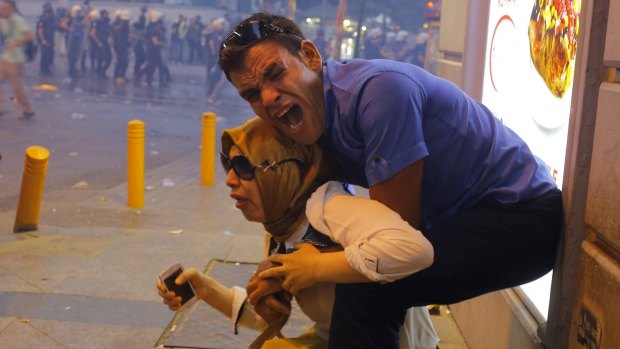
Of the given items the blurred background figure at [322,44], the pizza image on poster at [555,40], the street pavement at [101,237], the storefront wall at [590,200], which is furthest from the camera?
the blurred background figure at [322,44]

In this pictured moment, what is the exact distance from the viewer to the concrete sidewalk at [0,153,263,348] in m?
4.24

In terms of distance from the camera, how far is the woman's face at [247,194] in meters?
2.44

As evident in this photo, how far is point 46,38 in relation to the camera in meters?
26.8

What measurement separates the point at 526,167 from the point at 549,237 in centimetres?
23

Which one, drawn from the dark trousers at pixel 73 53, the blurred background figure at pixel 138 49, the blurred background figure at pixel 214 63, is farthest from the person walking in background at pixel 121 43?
the blurred background figure at pixel 214 63

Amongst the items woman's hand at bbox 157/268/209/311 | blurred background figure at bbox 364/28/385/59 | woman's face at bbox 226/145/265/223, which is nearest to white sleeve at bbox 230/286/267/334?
woman's hand at bbox 157/268/209/311

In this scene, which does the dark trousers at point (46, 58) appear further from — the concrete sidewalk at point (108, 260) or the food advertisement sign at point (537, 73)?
the food advertisement sign at point (537, 73)

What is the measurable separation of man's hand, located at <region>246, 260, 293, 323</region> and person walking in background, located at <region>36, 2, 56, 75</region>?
2606 cm

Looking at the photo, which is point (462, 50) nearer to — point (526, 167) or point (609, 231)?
point (526, 167)

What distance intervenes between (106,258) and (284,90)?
3508 mm

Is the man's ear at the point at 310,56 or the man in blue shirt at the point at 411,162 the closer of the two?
the man in blue shirt at the point at 411,162

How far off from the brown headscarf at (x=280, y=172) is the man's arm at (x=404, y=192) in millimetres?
290

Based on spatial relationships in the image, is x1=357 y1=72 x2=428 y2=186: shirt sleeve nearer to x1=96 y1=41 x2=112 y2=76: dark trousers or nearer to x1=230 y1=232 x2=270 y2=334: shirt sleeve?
x1=230 y1=232 x2=270 y2=334: shirt sleeve

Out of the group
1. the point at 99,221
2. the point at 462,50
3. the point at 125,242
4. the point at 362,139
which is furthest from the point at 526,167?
the point at 99,221
